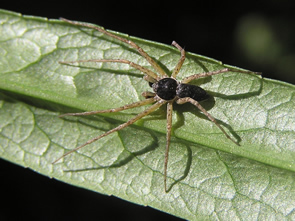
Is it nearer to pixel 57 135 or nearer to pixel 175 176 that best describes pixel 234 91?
pixel 175 176

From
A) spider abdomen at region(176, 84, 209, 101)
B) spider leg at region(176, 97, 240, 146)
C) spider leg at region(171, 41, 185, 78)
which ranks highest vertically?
spider leg at region(171, 41, 185, 78)

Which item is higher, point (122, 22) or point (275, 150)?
point (122, 22)

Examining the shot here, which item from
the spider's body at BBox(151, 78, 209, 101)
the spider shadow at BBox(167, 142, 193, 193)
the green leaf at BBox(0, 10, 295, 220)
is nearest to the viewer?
the green leaf at BBox(0, 10, 295, 220)

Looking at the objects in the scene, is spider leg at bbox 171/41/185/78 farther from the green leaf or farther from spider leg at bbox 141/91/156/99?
spider leg at bbox 141/91/156/99

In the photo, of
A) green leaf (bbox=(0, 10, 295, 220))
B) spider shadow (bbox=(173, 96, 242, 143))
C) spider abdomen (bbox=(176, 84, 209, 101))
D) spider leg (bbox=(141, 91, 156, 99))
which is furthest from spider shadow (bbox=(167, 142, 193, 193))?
spider leg (bbox=(141, 91, 156, 99))

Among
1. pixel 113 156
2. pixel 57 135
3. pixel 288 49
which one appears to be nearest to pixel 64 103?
pixel 57 135

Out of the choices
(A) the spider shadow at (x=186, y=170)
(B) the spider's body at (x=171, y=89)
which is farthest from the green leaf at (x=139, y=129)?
(B) the spider's body at (x=171, y=89)

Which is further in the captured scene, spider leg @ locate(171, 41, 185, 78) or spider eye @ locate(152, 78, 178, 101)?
spider eye @ locate(152, 78, 178, 101)
